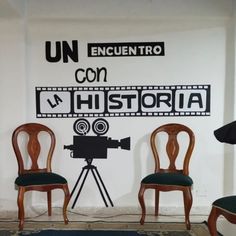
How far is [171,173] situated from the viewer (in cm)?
358

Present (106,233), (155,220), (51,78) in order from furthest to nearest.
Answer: (51,78) → (155,220) → (106,233)

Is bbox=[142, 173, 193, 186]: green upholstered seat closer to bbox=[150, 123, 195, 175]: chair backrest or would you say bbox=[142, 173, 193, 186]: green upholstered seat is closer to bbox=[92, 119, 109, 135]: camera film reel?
bbox=[150, 123, 195, 175]: chair backrest

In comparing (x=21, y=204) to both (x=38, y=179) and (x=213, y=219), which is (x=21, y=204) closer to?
(x=38, y=179)

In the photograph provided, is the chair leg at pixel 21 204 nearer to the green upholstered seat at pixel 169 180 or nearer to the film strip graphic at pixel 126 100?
the film strip graphic at pixel 126 100

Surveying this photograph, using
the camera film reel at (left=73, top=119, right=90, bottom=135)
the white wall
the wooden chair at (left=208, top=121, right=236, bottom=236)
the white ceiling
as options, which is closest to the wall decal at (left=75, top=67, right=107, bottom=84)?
the white wall

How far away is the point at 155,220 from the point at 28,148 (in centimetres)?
160

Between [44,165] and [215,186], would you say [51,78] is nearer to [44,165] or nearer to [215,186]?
[44,165]

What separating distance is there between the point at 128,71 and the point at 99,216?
1.68m

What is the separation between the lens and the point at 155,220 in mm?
3643

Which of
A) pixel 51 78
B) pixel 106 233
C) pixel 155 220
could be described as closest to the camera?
pixel 106 233

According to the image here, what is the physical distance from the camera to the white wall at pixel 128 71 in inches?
151

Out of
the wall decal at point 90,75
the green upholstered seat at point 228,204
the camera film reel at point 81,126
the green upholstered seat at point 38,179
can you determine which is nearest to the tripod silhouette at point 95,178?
the camera film reel at point 81,126

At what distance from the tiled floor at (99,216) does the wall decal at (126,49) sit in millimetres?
1803

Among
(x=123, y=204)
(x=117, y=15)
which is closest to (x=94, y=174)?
(x=123, y=204)
